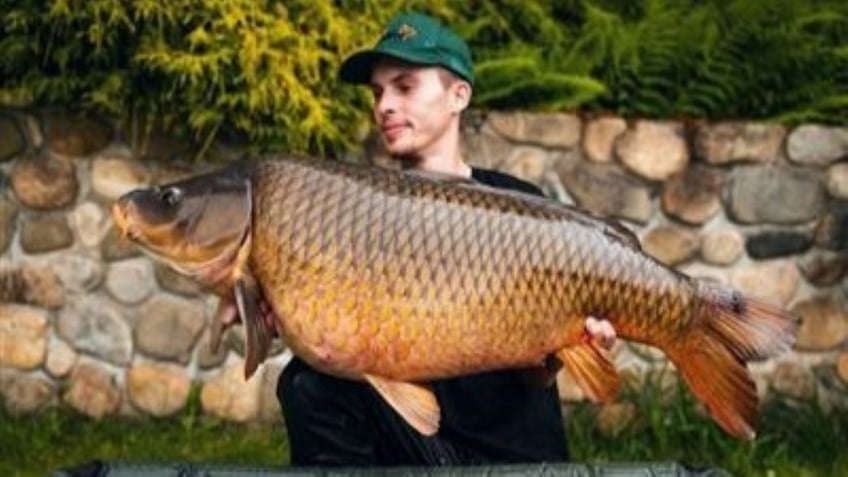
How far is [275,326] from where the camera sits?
229 cm

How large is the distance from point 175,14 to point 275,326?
2.95 meters

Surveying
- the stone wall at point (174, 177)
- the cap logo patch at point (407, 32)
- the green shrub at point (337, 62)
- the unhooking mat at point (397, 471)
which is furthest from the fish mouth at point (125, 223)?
the stone wall at point (174, 177)

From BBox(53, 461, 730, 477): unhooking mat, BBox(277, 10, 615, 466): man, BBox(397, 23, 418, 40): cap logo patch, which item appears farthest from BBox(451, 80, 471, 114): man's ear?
BBox(53, 461, 730, 477): unhooking mat

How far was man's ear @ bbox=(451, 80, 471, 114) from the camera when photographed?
2783mm

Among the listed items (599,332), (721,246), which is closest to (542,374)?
(599,332)

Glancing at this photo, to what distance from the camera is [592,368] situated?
2.41 meters

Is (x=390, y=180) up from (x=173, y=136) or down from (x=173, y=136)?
up

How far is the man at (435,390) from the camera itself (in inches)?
107

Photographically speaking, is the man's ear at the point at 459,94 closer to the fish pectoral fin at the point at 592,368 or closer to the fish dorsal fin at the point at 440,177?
the fish dorsal fin at the point at 440,177

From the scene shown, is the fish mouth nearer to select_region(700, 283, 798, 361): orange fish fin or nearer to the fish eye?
the fish eye

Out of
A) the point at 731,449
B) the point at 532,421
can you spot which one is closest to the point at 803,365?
the point at 731,449

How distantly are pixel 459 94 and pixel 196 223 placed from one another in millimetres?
702

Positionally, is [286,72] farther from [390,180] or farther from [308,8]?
[390,180]

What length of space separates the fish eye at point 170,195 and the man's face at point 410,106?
1.71 ft
